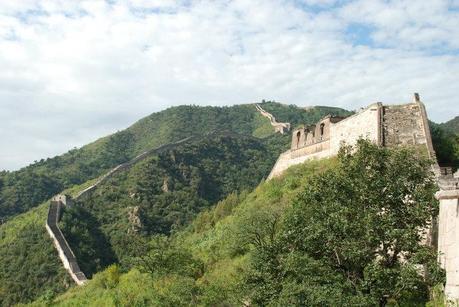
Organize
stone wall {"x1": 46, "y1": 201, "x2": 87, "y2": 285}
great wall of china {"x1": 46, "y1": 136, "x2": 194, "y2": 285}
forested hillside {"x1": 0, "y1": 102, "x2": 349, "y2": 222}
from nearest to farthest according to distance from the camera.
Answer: stone wall {"x1": 46, "y1": 201, "x2": 87, "y2": 285}, great wall of china {"x1": 46, "y1": 136, "x2": 194, "y2": 285}, forested hillside {"x1": 0, "y1": 102, "x2": 349, "y2": 222}

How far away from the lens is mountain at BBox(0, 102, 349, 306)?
5147 cm

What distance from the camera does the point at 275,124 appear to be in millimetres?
117000

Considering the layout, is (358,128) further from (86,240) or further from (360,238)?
(86,240)

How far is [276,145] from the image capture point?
93.1 meters

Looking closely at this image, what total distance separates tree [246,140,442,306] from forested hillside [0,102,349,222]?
70907 mm

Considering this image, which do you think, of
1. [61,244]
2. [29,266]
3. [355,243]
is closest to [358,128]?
[355,243]

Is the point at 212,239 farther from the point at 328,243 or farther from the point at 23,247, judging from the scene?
the point at 23,247

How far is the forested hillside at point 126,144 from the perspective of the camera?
3359 inches

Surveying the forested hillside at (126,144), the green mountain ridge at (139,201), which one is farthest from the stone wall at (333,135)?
the forested hillside at (126,144)


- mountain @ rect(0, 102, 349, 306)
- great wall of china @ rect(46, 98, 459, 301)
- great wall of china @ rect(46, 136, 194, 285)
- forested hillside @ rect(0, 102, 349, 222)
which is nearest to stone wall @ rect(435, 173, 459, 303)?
great wall of china @ rect(46, 98, 459, 301)

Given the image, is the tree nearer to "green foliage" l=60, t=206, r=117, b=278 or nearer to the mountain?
the mountain

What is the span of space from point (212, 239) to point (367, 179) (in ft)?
63.1

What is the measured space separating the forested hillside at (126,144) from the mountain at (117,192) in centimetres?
22

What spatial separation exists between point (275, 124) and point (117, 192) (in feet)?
183
